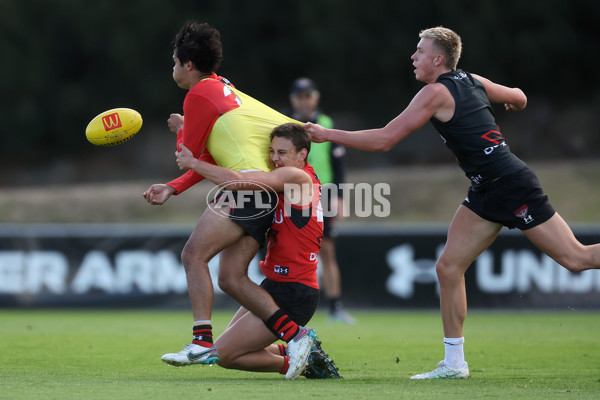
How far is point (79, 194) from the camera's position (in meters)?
22.9

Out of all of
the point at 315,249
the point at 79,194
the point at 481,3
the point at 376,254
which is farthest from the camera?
the point at 79,194

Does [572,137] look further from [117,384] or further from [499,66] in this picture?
[117,384]

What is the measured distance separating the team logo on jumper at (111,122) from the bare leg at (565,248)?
2909 millimetres

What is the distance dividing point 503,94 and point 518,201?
84cm

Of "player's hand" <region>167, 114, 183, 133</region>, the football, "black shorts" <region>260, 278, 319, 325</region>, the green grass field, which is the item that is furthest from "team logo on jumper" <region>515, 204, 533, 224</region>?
the football

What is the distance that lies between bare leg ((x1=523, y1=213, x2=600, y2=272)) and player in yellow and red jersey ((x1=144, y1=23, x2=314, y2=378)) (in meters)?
1.63

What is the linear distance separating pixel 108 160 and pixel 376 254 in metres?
14.6

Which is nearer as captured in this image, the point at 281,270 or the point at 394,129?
the point at 394,129

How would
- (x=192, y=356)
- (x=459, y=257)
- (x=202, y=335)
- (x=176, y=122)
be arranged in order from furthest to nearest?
(x=176, y=122) → (x=459, y=257) → (x=202, y=335) → (x=192, y=356)

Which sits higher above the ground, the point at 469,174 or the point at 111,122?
the point at 111,122

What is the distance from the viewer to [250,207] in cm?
591

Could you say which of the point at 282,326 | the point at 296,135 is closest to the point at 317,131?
the point at 296,135

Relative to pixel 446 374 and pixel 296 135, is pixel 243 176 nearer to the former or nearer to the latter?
pixel 296 135

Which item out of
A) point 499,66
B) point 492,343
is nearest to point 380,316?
point 492,343
